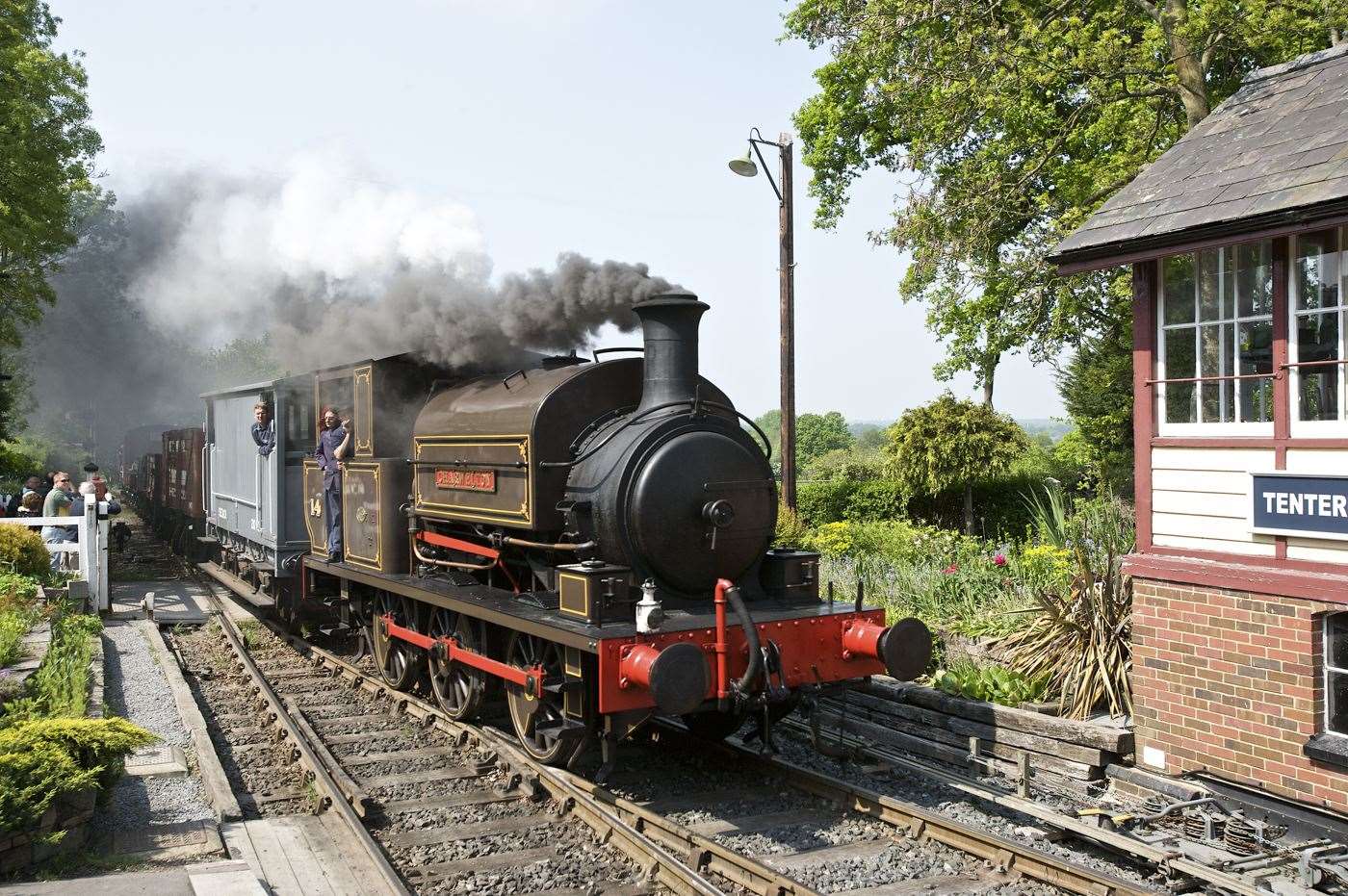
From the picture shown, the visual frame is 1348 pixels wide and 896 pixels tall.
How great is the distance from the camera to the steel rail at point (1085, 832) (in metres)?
5.20

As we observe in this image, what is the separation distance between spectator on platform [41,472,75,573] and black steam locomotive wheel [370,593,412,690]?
5.56 metres

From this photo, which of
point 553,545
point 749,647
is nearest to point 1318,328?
point 749,647

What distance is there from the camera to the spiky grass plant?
7.82 meters

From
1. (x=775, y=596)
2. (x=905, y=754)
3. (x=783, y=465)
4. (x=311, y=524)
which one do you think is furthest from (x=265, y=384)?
(x=905, y=754)

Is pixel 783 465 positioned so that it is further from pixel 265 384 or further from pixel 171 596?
pixel 171 596

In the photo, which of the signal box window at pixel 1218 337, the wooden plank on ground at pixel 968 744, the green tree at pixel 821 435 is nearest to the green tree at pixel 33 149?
the wooden plank on ground at pixel 968 744

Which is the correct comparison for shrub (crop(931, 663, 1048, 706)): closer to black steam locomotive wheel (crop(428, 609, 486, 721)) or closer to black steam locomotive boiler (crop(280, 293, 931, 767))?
Result: black steam locomotive boiler (crop(280, 293, 931, 767))

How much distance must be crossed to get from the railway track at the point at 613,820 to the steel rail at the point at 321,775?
16mm

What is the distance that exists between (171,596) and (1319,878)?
1426cm

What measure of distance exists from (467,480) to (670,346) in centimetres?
199

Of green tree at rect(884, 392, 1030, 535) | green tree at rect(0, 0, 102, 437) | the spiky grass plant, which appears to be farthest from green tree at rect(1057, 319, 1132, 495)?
green tree at rect(0, 0, 102, 437)

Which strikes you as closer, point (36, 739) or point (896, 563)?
point (36, 739)

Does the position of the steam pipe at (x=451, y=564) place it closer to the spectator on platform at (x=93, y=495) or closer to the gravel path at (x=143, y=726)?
the gravel path at (x=143, y=726)

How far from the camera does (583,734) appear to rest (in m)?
6.71
